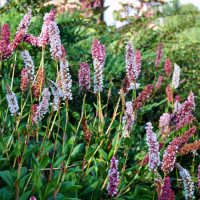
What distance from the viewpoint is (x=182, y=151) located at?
290 centimetres

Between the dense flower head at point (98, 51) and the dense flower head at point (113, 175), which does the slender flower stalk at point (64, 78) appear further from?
the dense flower head at point (113, 175)

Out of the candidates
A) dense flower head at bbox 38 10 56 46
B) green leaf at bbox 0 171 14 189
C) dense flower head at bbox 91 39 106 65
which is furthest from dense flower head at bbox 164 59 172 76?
green leaf at bbox 0 171 14 189

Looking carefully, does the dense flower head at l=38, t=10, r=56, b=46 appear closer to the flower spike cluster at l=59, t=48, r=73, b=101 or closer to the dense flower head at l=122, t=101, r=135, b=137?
the flower spike cluster at l=59, t=48, r=73, b=101

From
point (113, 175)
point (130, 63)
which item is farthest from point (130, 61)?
point (113, 175)

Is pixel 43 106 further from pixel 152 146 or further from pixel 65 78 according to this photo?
pixel 152 146

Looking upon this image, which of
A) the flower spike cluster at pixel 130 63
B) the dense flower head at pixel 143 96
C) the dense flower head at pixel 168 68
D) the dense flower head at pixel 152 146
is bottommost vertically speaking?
the dense flower head at pixel 152 146

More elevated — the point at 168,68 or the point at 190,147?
the point at 168,68

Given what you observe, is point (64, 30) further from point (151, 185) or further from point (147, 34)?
point (151, 185)

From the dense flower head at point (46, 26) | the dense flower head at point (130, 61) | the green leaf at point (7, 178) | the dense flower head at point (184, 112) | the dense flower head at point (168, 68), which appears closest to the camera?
the dense flower head at point (46, 26)

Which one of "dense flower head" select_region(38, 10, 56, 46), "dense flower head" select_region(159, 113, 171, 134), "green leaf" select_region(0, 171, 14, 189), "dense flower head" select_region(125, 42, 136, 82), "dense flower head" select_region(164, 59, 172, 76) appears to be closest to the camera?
"dense flower head" select_region(38, 10, 56, 46)

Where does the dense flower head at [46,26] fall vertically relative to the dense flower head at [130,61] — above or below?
above

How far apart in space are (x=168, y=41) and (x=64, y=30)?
1375 millimetres

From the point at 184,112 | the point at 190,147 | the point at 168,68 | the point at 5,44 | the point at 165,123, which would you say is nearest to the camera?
the point at 5,44

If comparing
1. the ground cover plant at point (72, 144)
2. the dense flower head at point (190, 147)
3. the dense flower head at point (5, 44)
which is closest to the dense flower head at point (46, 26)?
the ground cover plant at point (72, 144)
